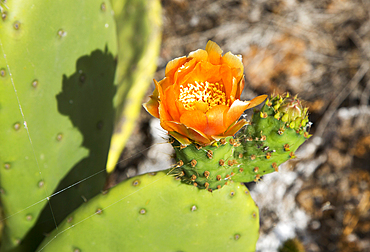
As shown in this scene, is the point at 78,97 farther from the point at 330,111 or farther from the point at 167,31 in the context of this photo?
the point at 330,111

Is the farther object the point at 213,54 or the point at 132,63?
the point at 132,63

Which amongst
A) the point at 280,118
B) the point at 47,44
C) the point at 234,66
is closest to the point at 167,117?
the point at 234,66

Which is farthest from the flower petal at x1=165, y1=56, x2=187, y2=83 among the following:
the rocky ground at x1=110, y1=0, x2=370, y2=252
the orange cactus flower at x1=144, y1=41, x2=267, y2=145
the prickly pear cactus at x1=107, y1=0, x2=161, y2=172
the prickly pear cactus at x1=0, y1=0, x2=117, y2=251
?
the rocky ground at x1=110, y1=0, x2=370, y2=252

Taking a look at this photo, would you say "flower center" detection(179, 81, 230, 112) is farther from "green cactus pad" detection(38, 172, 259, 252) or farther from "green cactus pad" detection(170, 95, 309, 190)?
"green cactus pad" detection(38, 172, 259, 252)

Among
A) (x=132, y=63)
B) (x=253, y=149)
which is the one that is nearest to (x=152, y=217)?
(x=253, y=149)

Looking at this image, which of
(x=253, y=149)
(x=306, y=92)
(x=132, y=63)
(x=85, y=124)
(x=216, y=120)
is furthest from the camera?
(x=306, y=92)

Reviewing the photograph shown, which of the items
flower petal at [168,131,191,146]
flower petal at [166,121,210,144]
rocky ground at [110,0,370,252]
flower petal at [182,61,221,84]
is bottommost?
rocky ground at [110,0,370,252]

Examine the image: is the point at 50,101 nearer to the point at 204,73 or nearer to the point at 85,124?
the point at 85,124
